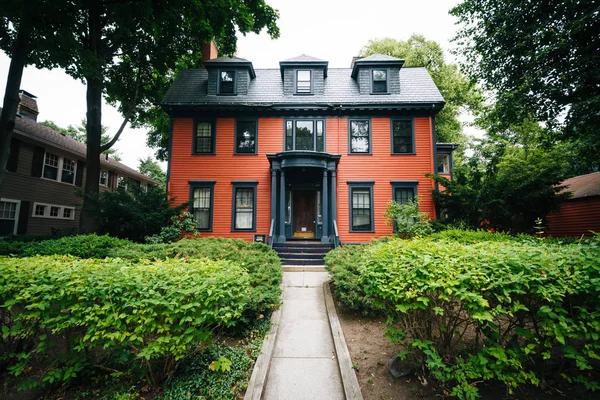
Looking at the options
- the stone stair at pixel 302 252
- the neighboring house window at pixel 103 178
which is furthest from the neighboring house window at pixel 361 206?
the neighboring house window at pixel 103 178

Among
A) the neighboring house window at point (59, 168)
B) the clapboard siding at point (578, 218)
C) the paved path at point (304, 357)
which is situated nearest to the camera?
the paved path at point (304, 357)

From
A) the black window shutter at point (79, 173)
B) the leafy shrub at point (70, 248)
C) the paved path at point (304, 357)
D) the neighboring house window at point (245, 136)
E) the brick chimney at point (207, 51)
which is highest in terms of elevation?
the brick chimney at point (207, 51)

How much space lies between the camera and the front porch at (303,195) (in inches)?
432

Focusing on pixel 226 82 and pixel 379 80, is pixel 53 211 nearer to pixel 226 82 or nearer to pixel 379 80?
pixel 226 82

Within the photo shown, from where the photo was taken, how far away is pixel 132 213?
9.98 meters

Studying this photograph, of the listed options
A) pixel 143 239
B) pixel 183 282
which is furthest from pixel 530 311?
pixel 143 239

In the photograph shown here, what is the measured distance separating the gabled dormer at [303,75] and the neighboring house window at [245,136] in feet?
8.49

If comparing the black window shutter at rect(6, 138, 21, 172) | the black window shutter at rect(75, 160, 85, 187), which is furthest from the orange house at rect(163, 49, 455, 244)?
the black window shutter at rect(75, 160, 85, 187)

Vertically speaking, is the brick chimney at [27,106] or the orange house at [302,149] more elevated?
the brick chimney at [27,106]

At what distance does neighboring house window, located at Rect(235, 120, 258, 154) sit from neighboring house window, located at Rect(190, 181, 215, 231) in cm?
223

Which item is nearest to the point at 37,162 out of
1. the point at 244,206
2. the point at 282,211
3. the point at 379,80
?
the point at 244,206

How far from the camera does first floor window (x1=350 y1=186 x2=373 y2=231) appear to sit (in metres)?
12.0

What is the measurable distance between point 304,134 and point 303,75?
338cm

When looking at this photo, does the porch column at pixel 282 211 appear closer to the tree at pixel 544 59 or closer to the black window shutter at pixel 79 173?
the tree at pixel 544 59
